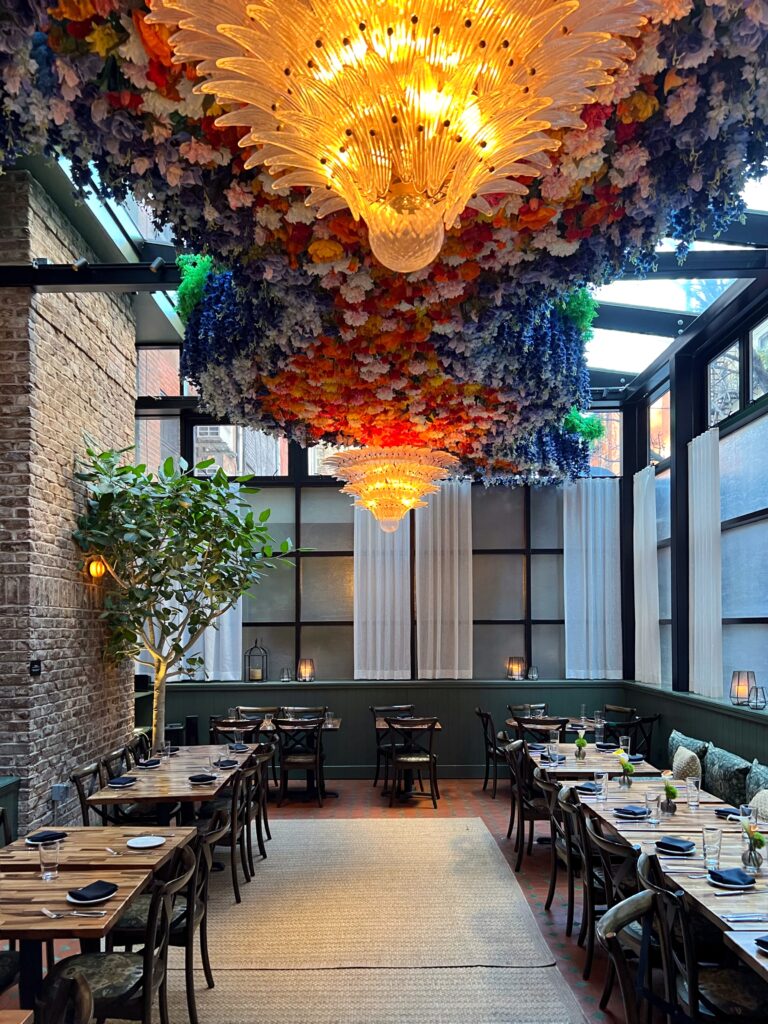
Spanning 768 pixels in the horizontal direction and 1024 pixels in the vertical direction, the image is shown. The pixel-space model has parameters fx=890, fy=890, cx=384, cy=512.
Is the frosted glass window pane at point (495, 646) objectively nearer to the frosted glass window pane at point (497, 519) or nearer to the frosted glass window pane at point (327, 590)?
the frosted glass window pane at point (497, 519)

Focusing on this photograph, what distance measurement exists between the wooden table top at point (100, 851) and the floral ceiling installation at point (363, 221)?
2704 mm

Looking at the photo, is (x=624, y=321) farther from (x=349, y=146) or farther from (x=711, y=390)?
(x=349, y=146)

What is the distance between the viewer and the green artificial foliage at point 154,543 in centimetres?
719

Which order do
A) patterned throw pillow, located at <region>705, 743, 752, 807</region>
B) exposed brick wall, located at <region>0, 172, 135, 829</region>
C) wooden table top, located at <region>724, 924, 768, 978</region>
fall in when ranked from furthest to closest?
patterned throw pillow, located at <region>705, 743, 752, 807</region> → exposed brick wall, located at <region>0, 172, 135, 829</region> → wooden table top, located at <region>724, 924, 768, 978</region>

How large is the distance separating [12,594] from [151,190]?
363 cm

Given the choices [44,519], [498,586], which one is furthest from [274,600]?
[44,519]

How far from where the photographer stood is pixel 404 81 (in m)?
2.06

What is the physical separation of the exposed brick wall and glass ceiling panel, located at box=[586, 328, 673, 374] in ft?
17.4

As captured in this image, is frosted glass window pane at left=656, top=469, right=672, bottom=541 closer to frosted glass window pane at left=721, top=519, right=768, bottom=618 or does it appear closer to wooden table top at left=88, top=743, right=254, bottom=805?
frosted glass window pane at left=721, top=519, right=768, bottom=618

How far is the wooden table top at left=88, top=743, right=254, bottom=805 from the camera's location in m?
5.46

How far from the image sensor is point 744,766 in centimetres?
630

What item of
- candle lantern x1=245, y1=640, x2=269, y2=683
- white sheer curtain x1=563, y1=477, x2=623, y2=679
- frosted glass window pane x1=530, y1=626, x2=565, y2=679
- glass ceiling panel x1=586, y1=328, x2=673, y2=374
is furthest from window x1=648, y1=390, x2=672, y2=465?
candle lantern x1=245, y1=640, x2=269, y2=683

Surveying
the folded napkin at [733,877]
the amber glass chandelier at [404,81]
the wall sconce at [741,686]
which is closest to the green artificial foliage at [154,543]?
the wall sconce at [741,686]

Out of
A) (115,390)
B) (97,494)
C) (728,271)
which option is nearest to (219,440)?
(115,390)
